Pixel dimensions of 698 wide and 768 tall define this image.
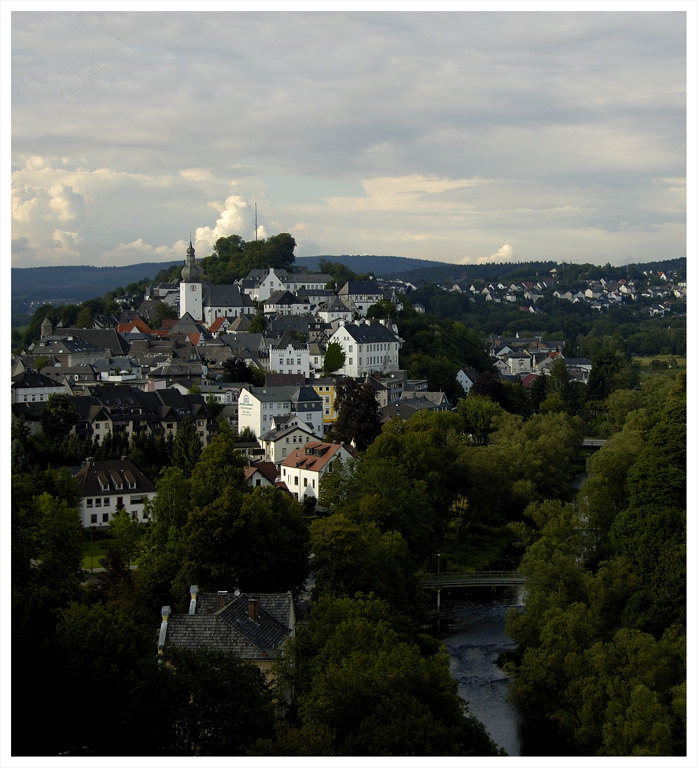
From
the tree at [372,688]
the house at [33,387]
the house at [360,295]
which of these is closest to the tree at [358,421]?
the house at [33,387]

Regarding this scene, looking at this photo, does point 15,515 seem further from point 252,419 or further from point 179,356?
point 179,356

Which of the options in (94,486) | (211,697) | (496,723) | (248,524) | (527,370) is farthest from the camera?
(527,370)

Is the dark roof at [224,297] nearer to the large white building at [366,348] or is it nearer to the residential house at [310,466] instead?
the large white building at [366,348]

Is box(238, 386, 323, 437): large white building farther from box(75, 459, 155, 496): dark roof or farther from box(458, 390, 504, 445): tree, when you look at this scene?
box(75, 459, 155, 496): dark roof

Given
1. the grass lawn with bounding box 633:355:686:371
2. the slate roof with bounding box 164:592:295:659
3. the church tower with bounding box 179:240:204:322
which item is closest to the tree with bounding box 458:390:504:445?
the grass lawn with bounding box 633:355:686:371

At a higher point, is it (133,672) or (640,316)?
(640,316)

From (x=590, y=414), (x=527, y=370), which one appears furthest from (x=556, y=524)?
(x=527, y=370)
